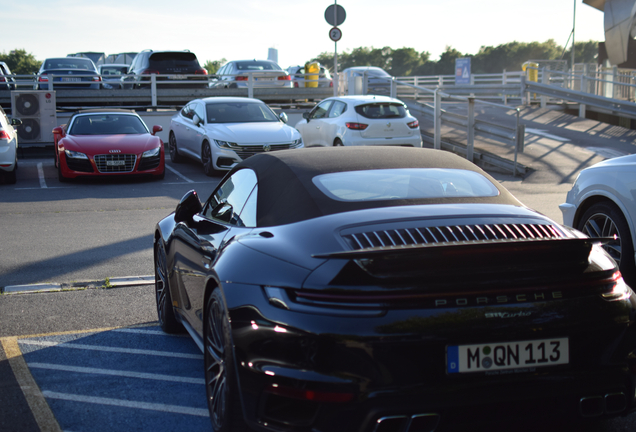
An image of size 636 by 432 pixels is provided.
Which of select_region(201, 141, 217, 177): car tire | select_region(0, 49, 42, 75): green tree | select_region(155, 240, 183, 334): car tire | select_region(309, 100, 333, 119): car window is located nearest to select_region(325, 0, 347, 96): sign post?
select_region(309, 100, 333, 119): car window

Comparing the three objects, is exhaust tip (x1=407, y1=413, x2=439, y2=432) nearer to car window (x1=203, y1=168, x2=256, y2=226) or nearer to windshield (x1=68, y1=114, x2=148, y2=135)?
car window (x1=203, y1=168, x2=256, y2=226)

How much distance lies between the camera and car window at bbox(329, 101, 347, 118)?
1634cm

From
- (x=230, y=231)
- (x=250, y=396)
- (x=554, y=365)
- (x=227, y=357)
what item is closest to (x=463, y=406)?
(x=554, y=365)

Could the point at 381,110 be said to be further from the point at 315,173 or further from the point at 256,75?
the point at 315,173

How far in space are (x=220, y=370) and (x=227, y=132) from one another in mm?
12264

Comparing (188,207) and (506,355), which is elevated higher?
(188,207)

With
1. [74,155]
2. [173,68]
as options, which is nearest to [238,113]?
[74,155]

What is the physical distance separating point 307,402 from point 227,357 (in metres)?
0.51

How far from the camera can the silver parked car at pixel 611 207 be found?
5293 millimetres

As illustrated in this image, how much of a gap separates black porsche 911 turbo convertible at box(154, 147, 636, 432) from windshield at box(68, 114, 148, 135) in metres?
12.7

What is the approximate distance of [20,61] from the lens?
3903 inches

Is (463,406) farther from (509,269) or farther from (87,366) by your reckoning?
(87,366)

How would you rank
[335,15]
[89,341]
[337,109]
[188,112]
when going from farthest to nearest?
[335,15], [188,112], [337,109], [89,341]

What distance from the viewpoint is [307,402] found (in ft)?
8.42
